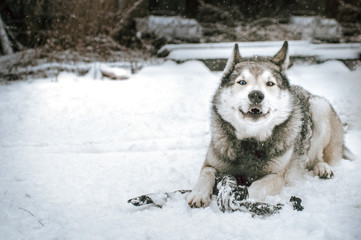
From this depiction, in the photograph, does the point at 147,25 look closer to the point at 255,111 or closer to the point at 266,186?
the point at 255,111

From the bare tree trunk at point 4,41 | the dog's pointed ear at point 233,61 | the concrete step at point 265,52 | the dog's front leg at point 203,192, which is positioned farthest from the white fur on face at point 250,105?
the bare tree trunk at point 4,41

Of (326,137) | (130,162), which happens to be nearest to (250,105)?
(326,137)

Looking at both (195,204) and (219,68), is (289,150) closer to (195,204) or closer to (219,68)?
(195,204)

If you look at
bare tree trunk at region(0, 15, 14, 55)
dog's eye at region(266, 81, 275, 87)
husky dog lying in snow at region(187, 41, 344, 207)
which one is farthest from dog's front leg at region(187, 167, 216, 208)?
bare tree trunk at region(0, 15, 14, 55)

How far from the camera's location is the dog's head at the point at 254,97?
8.02 feet

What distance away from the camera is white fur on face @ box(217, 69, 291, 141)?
2.47 m

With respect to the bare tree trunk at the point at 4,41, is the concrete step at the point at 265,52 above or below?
below

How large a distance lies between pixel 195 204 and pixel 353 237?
1052 millimetres

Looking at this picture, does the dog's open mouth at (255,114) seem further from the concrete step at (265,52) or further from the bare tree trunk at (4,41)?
the bare tree trunk at (4,41)

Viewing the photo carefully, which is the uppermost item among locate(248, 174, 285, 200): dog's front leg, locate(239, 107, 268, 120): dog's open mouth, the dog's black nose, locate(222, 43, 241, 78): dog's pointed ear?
locate(222, 43, 241, 78): dog's pointed ear

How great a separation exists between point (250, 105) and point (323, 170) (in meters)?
1.16

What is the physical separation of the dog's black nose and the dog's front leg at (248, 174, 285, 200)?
0.68 m

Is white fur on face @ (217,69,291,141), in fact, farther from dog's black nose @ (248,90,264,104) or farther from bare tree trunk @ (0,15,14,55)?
bare tree trunk @ (0,15,14,55)

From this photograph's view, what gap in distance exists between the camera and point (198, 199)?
2.23 metres
